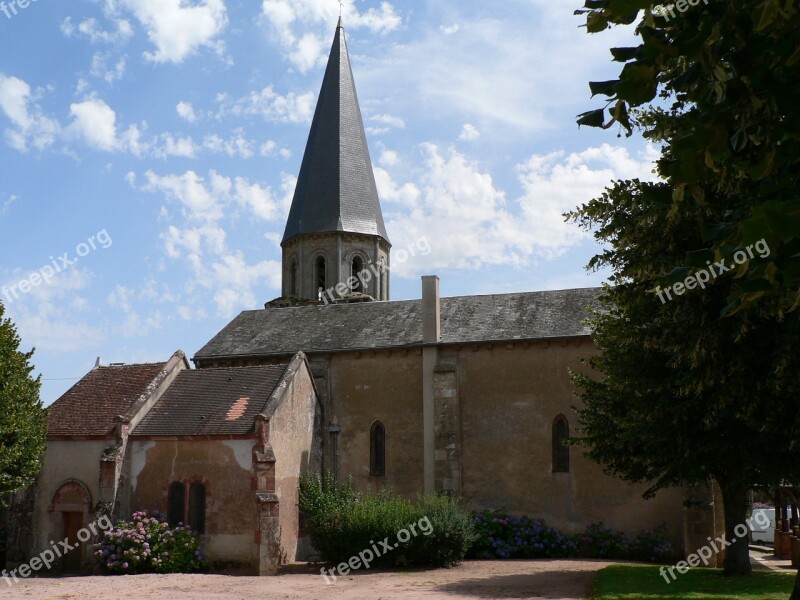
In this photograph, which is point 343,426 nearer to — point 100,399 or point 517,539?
point 517,539

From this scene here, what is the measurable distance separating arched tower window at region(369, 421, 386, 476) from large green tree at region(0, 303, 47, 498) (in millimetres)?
11360

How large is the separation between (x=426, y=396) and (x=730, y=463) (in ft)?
44.1

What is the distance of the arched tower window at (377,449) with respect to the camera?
29406mm

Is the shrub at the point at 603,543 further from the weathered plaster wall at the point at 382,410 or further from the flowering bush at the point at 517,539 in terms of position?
the weathered plaster wall at the point at 382,410

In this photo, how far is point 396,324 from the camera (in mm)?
31344

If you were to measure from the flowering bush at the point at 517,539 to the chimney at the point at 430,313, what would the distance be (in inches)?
255

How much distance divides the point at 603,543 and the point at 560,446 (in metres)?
3.49

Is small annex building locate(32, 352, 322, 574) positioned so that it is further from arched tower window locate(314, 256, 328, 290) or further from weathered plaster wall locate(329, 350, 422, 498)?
arched tower window locate(314, 256, 328, 290)

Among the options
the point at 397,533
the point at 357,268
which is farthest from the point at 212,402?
the point at 357,268

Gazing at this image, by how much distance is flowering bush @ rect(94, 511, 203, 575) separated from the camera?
2261 cm

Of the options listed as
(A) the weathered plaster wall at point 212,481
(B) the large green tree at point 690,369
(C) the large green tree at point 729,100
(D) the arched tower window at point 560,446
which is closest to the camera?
(C) the large green tree at point 729,100

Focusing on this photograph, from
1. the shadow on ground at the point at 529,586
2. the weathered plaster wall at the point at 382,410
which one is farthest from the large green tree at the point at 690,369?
the weathered plaster wall at the point at 382,410

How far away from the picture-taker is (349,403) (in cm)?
2992

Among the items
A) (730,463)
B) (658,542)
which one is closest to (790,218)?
(730,463)
